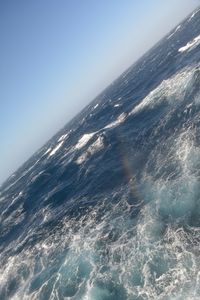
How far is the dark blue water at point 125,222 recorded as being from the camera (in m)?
21.8

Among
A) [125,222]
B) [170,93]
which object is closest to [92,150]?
[170,93]

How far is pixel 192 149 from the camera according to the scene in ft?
104

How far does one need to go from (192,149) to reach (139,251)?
12.0m

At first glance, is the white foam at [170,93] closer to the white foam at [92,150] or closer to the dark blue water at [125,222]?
the dark blue water at [125,222]

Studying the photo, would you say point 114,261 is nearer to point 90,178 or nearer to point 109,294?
point 109,294

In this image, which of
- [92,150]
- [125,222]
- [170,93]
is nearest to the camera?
[125,222]

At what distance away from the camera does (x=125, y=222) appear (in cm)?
2931

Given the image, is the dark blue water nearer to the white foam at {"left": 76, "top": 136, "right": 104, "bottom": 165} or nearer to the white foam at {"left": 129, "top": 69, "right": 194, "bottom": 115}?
the white foam at {"left": 129, "top": 69, "right": 194, "bottom": 115}

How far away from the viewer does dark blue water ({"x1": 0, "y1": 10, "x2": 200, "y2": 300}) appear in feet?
71.6

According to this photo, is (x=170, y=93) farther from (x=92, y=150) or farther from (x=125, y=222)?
(x=125, y=222)

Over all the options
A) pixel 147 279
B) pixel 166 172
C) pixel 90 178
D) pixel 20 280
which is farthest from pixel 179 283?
pixel 90 178

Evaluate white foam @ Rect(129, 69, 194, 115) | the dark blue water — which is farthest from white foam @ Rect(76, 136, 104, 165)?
white foam @ Rect(129, 69, 194, 115)

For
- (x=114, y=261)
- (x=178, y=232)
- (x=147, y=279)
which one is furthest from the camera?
(x=114, y=261)

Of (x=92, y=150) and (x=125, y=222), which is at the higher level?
(x=92, y=150)
